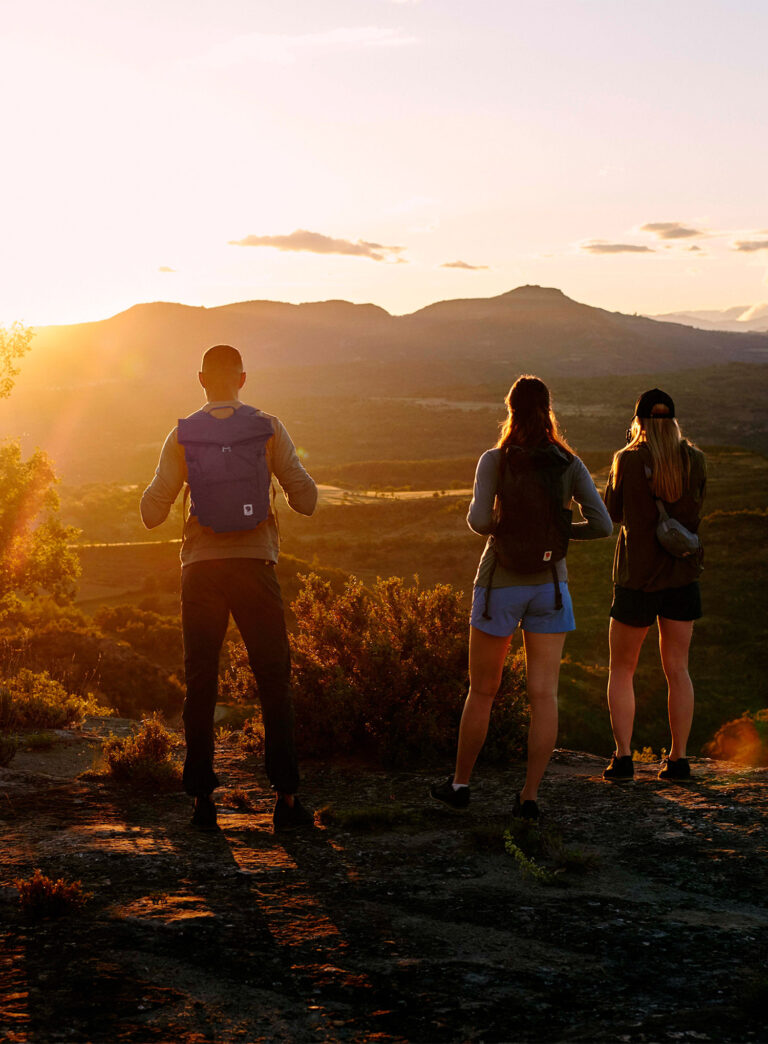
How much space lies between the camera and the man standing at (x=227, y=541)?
4.34 meters

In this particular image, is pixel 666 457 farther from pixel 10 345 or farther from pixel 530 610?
pixel 10 345

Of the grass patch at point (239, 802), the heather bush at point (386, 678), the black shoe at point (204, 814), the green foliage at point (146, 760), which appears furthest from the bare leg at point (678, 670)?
the green foliage at point (146, 760)

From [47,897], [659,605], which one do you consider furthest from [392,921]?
[659,605]

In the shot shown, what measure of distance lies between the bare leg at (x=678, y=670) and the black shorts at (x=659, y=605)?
0.17 feet

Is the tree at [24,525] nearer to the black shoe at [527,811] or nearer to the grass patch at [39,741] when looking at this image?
the grass patch at [39,741]

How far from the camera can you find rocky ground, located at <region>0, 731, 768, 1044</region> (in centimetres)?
282

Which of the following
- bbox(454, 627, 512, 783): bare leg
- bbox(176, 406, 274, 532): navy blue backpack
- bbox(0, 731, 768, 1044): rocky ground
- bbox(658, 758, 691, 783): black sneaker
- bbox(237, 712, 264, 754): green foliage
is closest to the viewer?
bbox(0, 731, 768, 1044): rocky ground

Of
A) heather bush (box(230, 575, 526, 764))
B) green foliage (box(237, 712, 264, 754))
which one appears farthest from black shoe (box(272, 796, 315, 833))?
green foliage (box(237, 712, 264, 754))

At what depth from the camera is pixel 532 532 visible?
14.7 ft

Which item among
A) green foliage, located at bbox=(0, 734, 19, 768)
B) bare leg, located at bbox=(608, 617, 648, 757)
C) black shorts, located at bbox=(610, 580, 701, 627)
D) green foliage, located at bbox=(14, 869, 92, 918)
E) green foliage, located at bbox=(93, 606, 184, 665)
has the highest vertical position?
black shorts, located at bbox=(610, 580, 701, 627)

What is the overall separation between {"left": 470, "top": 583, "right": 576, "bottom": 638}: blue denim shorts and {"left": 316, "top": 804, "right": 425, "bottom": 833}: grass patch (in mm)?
1131

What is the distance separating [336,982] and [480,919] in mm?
756

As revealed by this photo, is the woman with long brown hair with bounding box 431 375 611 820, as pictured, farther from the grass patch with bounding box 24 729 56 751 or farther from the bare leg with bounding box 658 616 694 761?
the grass patch with bounding box 24 729 56 751

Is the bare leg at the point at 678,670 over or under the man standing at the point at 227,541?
under
